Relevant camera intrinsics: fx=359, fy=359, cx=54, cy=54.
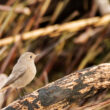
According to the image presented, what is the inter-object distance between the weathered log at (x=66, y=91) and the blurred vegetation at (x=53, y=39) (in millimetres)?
1259

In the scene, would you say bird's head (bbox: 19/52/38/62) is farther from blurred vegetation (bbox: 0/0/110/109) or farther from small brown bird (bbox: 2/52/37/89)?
blurred vegetation (bbox: 0/0/110/109)

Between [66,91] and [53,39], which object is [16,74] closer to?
[66,91]

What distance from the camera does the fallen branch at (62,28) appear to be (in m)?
3.66

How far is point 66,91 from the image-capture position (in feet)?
6.66

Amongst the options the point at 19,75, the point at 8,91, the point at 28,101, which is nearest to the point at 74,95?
the point at 28,101

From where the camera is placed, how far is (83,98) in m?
A: 2.11

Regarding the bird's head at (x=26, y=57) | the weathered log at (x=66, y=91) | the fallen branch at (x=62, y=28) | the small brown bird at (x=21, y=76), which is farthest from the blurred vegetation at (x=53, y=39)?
the weathered log at (x=66, y=91)

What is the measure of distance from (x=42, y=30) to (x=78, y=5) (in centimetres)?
72

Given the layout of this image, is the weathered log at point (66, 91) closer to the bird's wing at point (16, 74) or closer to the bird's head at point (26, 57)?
the bird's wing at point (16, 74)

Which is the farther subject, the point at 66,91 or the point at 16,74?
the point at 16,74

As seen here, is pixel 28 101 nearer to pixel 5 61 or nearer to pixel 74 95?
pixel 74 95

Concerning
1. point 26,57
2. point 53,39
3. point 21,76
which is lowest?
point 21,76

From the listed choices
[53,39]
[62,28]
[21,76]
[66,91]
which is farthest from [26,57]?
[53,39]

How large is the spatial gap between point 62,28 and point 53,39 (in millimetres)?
207
